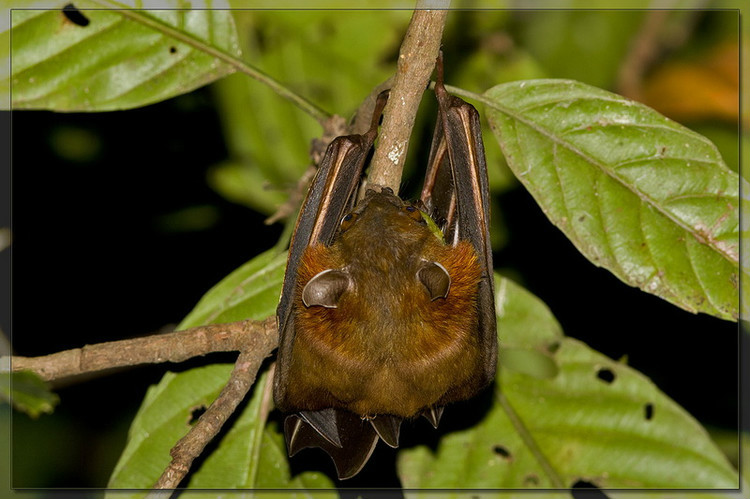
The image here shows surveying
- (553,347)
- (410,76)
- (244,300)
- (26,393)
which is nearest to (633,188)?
(553,347)

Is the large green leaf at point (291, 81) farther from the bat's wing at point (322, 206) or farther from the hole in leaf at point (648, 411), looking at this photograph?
the hole in leaf at point (648, 411)

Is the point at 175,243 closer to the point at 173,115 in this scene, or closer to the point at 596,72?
the point at 173,115

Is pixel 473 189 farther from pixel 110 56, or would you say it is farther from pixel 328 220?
pixel 110 56

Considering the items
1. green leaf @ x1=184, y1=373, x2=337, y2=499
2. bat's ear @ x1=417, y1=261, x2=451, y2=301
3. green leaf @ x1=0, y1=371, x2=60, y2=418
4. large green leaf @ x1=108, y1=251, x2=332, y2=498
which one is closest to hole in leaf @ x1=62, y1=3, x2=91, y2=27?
large green leaf @ x1=108, y1=251, x2=332, y2=498

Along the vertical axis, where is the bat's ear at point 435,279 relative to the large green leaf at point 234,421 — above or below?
above

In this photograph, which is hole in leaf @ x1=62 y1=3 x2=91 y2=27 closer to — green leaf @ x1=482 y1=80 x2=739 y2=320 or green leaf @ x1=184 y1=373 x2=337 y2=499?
green leaf @ x1=184 y1=373 x2=337 y2=499

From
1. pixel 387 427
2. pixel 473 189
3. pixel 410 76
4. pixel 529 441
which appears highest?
pixel 410 76

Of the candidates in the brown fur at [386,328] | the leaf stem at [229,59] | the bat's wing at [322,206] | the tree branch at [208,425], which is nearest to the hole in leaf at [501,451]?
the brown fur at [386,328]
